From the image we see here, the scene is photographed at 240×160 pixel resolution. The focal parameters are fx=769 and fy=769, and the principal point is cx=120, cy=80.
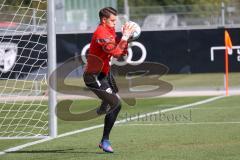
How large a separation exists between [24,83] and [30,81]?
331 millimetres

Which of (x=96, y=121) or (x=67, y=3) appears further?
(x=67, y=3)

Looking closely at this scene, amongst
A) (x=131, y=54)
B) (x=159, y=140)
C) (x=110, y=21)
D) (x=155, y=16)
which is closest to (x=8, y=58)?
(x=131, y=54)

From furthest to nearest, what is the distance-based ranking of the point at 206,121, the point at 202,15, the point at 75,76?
1. the point at 202,15
2. the point at 75,76
3. the point at 206,121

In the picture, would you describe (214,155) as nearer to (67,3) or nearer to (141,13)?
(141,13)

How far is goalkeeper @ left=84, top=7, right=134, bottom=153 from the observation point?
1004cm

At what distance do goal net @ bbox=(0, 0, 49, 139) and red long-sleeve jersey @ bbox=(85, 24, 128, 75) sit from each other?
2.48 metres

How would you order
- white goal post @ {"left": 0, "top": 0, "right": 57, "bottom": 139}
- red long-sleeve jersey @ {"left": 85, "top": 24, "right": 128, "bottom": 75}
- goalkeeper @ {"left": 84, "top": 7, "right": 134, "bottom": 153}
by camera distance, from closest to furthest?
red long-sleeve jersey @ {"left": 85, "top": 24, "right": 128, "bottom": 75} → goalkeeper @ {"left": 84, "top": 7, "right": 134, "bottom": 153} → white goal post @ {"left": 0, "top": 0, "right": 57, "bottom": 139}

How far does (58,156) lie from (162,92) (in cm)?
1233

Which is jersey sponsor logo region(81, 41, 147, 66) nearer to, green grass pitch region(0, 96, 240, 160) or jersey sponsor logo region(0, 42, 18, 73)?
jersey sponsor logo region(0, 42, 18, 73)

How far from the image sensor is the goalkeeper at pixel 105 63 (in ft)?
32.9

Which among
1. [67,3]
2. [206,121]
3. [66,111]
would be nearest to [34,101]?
[66,111]

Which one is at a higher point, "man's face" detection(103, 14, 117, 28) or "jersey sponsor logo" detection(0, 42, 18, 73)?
"man's face" detection(103, 14, 117, 28)

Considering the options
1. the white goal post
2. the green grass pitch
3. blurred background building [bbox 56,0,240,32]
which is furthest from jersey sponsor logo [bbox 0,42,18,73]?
blurred background building [bbox 56,0,240,32]

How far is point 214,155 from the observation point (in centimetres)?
962
